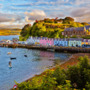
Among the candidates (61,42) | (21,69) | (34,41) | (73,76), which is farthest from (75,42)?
(73,76)

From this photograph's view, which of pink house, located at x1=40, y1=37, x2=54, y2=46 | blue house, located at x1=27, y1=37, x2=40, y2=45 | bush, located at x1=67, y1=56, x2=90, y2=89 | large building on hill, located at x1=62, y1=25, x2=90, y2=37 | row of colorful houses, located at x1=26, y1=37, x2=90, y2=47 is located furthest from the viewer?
large building on hill, located at x1=62, y1=25, x2=90, y2=37

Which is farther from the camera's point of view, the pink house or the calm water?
the pink house

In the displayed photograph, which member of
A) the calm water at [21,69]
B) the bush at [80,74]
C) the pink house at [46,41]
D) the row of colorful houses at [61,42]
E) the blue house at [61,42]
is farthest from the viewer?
the pink house at [46,41]

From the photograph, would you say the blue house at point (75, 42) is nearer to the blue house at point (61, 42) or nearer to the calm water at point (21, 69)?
the blue house at point (61, 42)

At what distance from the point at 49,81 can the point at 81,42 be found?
272ft

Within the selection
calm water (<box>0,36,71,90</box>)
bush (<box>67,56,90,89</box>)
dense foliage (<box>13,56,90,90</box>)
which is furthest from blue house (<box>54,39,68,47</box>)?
dense foliage (<box>13,56,90,90</box>)

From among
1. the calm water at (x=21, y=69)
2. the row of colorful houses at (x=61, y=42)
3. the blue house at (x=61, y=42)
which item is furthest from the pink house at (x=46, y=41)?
the calm water at (x=21, y=69)

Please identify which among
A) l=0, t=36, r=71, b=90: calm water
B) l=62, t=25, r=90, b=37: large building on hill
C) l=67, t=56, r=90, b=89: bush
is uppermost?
l=62, t=25, r=90, b=37: large building on hill

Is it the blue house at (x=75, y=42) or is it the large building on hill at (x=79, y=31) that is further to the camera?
the large building on hill at (x=79, y=31)

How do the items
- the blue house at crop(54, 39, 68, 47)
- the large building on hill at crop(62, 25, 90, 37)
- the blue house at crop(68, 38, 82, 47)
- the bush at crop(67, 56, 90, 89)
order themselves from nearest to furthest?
1. the bush at crop(67, 56, 90, 89)
2. the blue house at crop(68, 38, 82, 47)
3. the blue house at crop(54, 39, 68, 47)
4. the large building on hill at crop(62, 25, 90, 37)

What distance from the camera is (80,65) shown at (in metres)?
15.6

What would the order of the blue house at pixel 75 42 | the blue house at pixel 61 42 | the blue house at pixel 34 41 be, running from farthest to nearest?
the blue house at pixel 34 41, the blue house at pixel 61 42, the blue house at pixel 75 42

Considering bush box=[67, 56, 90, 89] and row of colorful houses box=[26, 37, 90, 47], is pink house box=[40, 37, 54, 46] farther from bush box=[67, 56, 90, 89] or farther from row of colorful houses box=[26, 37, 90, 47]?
bush box=[67, 56, 90, 89]

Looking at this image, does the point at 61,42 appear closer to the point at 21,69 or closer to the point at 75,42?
the point at 75,42
